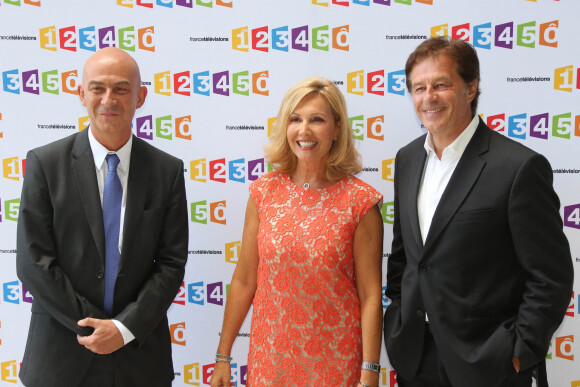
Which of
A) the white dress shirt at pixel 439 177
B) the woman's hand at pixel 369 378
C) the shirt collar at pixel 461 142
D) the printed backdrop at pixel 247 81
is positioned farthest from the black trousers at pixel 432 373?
the printed backdrop at pixel 247 81

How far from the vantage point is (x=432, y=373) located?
192cm

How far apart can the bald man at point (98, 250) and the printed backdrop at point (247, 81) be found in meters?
0.69

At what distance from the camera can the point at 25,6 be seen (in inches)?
107

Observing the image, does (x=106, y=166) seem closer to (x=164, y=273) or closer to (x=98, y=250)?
(x=98, y=250)

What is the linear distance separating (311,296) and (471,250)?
64 cm

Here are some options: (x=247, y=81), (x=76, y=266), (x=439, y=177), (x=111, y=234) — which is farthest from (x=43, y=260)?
(x=439, y=177)

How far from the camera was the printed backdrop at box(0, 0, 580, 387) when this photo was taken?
263 centimetres

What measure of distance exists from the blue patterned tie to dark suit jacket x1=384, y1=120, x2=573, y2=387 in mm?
1106

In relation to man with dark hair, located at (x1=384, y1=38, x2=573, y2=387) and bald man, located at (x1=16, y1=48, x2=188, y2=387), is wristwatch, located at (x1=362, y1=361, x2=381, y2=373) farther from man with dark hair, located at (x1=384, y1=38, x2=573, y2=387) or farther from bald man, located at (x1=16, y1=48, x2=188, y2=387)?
bald man, located at (x1=16, y1=48, x2=188, y2=387)

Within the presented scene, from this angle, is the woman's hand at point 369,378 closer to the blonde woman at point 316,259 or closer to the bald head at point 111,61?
the blonde woman at point 316,259

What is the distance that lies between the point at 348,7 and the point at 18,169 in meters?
1.92

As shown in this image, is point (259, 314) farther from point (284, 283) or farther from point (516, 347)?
point (516, 347)

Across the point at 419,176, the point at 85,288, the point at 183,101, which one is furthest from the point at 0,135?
the point at 419,176

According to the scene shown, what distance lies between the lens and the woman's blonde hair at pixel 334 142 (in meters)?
2.15
